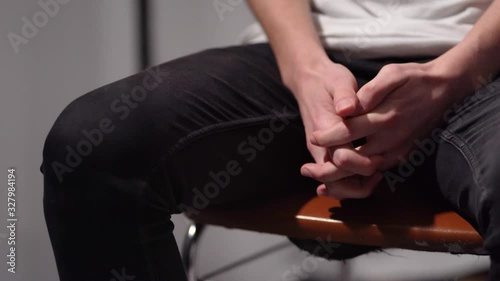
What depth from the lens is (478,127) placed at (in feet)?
1.72

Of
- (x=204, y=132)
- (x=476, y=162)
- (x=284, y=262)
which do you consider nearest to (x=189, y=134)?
(x=204, y=132)

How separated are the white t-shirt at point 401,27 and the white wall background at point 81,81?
57 centimetres

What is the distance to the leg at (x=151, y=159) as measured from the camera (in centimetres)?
56

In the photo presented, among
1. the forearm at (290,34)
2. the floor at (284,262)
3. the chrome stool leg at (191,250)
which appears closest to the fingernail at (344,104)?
the forearm at (290,34)

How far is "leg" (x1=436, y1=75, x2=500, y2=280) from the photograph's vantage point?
45 centimetres

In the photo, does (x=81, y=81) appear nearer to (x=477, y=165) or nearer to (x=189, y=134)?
(x=189, y=134)

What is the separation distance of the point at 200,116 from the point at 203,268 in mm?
939

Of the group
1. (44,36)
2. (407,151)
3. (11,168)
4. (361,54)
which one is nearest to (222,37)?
(44,36)

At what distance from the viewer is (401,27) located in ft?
2.19

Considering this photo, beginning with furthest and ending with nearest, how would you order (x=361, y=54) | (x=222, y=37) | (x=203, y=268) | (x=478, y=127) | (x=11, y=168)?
(x=203, y=268), (x=222, y=37), (x=11, y=168), (x=361, y=54), (x=478, y=127)

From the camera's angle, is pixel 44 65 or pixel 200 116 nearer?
pixel 200 116

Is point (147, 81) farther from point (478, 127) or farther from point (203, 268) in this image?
point (203, 268)

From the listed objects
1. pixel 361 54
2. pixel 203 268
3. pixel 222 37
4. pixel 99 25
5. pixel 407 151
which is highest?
pixel 99 25

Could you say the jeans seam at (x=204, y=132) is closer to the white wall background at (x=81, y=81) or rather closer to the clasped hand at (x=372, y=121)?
the clasped hand at (x=372, y=121)
